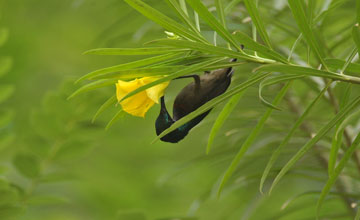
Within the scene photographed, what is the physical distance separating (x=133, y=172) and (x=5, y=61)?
3.06 feet

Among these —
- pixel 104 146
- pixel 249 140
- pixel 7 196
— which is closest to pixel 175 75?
pixel 249 140

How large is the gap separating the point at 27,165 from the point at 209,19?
0.58 meters

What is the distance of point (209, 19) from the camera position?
0.49 meters

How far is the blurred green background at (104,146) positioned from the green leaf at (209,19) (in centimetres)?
29

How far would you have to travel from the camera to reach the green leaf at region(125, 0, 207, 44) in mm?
465

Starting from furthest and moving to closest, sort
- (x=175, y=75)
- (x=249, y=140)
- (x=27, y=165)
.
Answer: (x=27, y=165)
(x=249, y=140)
(x=175, y=75)

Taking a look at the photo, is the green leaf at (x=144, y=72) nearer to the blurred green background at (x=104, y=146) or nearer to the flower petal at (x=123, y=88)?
the flower petal at (x=123, y=88)

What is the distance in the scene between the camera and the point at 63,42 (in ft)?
7.47

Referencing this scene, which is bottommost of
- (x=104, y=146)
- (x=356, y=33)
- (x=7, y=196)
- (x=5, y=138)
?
(x=356, y=33)

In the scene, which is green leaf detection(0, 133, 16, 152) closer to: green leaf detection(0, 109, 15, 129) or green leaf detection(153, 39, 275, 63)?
green leaf detection(0, 109, 15, 129)

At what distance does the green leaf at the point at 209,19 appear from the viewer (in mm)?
477

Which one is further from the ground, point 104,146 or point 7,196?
point 104,146

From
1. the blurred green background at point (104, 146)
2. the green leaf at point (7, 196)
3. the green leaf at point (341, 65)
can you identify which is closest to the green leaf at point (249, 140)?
the green leaf at point (341, 65)

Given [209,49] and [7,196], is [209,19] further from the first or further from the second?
[7,196]
